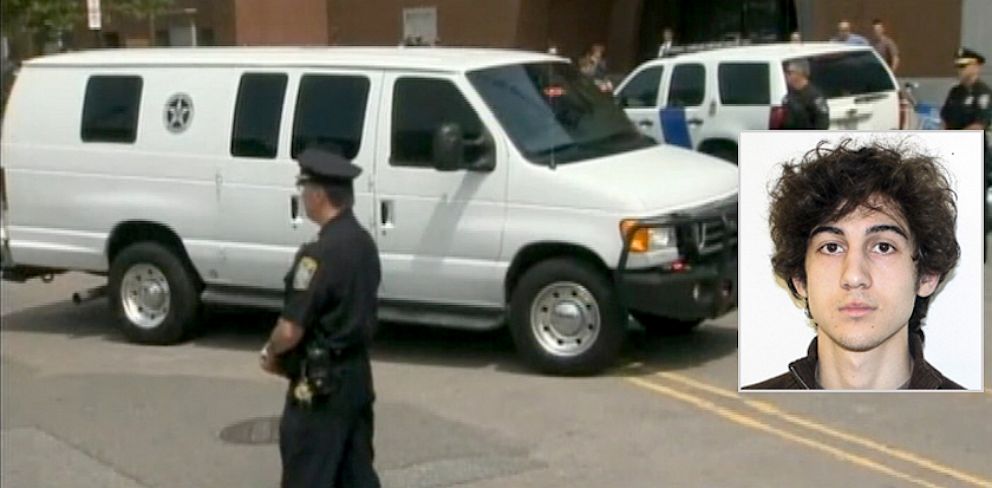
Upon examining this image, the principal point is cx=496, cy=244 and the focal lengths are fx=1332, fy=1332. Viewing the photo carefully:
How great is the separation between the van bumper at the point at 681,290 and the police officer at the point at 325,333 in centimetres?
310

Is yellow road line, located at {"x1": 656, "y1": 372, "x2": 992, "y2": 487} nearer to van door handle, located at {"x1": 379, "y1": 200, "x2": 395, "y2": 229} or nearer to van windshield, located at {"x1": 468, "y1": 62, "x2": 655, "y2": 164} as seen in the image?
van windshield, located at {"x1": 468, "y1": 62, "x2": 655, "y2": 164}

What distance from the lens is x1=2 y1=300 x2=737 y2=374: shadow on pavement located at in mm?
8734

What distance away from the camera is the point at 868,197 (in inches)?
121

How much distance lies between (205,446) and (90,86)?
3922 mm

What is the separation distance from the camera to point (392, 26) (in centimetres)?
929

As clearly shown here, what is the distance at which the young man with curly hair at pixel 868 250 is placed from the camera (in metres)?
3.02

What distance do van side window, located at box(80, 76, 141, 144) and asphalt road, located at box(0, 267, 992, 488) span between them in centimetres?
159

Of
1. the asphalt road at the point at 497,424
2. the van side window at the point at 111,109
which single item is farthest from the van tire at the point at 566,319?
the van side window at the point at 111,109

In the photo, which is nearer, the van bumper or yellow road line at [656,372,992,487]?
yellow road line at [656,372,992,487]

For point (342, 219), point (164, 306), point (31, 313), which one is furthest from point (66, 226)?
point (342, 219)

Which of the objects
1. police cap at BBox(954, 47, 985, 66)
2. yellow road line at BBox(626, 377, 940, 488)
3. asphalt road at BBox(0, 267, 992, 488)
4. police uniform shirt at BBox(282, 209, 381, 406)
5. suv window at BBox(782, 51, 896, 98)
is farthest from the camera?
suv window at BBox(782, 51, 896, 98)

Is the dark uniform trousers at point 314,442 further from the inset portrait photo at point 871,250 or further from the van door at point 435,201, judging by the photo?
the van door at point 435,201

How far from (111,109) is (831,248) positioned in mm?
7686

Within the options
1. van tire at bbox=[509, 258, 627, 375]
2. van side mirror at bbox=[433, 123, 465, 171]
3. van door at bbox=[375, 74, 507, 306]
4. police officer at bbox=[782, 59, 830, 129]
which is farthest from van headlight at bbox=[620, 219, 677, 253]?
police officer at bbox=[782, 59, 830, 129]
